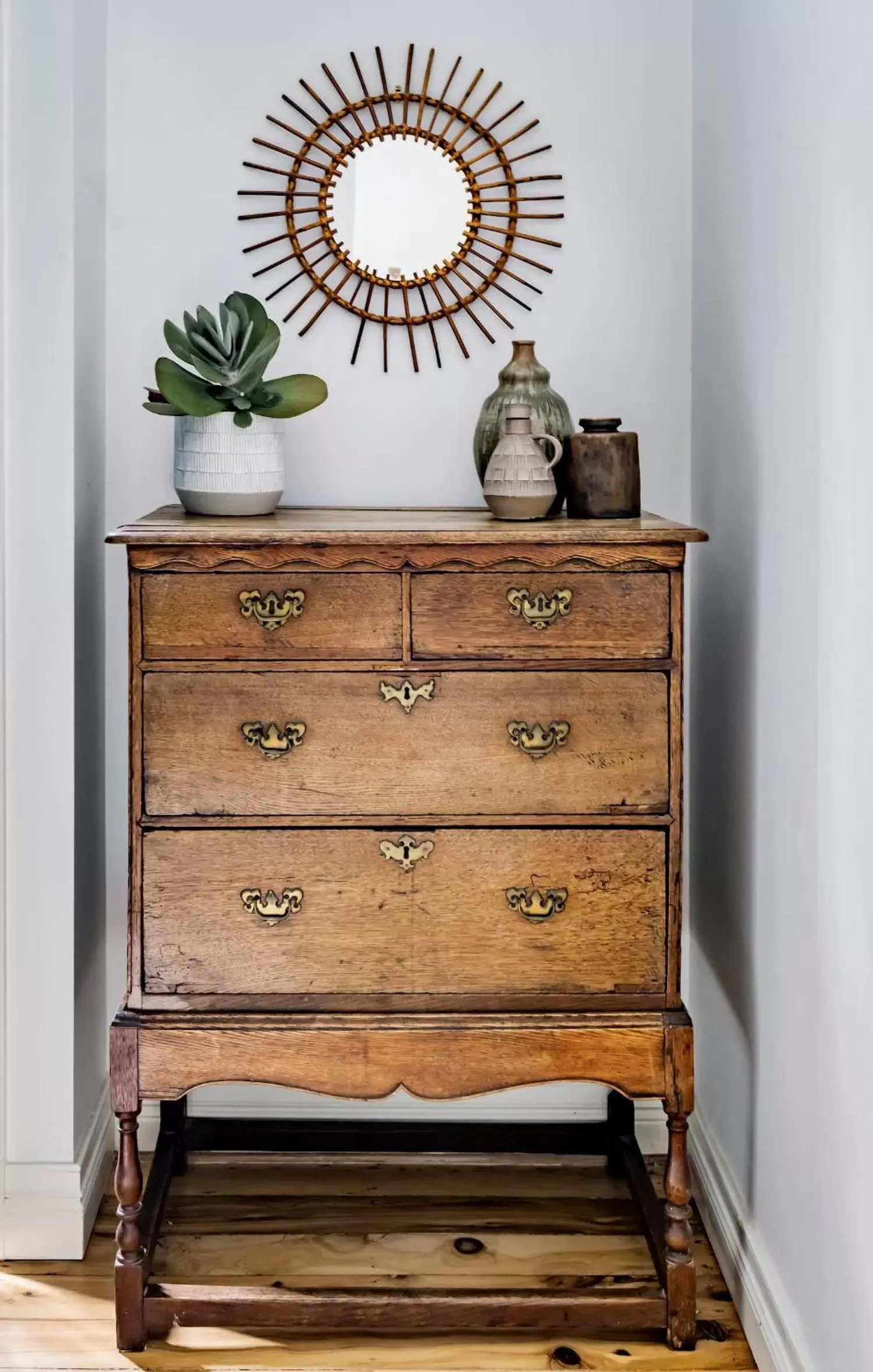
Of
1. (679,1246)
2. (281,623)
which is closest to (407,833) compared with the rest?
(281,623)

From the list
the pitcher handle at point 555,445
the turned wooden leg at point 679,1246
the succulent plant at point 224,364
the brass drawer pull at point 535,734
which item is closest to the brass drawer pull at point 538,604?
the brass drawer pull at point 535,734

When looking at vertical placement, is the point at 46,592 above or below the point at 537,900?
above

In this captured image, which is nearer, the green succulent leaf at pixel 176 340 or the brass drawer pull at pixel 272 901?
the brass drawer pull at pixel 272 901

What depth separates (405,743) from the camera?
1946 millimetres

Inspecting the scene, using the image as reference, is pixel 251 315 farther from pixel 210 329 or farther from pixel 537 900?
pixel 537 900

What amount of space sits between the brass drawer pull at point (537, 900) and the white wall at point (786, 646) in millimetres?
310

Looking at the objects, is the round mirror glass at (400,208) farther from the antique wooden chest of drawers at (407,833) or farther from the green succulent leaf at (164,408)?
the antique wooden chest of drawers at (407,833)

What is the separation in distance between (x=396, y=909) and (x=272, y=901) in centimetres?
18

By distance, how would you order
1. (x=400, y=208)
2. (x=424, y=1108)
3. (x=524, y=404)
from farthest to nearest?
(x=424, y=1108), (x=400, y=208), (x=524, y=404)

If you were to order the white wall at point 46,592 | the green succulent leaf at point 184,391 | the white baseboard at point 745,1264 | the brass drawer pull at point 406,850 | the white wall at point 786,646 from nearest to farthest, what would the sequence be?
1. the white wall at point 786,646
2. the white baseboard at point 745,1264
3. the brass drawer pull at point 406,850
4. the green succulent leaf at point 184,391
5. the white wall at point 46,592

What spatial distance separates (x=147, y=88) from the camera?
8.08 feet

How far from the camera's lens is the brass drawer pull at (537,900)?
6.44 feet

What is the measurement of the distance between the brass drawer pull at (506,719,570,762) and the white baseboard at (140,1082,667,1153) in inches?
37.8

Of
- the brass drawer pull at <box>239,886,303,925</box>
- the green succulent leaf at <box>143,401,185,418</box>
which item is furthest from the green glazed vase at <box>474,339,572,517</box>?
the brass drawer pull at <box>239,886,303,925</box>
